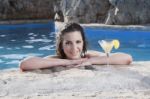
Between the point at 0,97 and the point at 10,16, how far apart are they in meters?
20.8

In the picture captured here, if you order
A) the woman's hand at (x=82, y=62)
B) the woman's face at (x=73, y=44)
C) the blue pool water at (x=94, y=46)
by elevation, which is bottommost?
the blue pool water at (x=94, y=46)

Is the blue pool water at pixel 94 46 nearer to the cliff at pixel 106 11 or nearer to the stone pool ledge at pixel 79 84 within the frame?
the cliff at pixel 106 11

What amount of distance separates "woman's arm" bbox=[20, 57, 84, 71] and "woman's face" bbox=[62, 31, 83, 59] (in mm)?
83

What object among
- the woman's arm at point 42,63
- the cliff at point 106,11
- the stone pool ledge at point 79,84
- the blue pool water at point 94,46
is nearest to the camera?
the stone pool ledge at point 79,84

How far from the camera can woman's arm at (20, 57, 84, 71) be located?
10.1 ft

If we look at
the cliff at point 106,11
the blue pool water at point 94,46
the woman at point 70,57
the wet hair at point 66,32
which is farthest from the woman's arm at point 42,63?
the cliff at point 106,11

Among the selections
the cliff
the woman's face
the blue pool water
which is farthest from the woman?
the cliff

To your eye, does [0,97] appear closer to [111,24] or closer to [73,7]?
[111,24]

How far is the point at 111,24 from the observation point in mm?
15852

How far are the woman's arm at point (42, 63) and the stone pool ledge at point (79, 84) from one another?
0.29 ft

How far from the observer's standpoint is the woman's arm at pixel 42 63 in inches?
121

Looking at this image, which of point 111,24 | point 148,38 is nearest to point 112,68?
point 148,38

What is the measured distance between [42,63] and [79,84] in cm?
71

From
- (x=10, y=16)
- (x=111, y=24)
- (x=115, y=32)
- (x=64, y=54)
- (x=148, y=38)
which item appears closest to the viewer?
(x=64, y=54)
